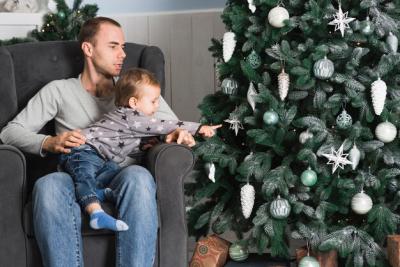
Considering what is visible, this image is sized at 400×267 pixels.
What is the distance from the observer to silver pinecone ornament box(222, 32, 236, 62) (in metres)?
2.83

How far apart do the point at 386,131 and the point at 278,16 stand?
59 centimetres

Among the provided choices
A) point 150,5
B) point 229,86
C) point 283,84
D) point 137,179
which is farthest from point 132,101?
point 150,5

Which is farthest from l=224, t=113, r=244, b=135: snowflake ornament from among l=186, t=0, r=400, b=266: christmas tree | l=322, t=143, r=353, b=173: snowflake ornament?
l=322, t=143, r=353, b=173: snowflake ornament

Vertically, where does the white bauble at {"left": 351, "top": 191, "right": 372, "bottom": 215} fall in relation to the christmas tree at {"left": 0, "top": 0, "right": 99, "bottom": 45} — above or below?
below

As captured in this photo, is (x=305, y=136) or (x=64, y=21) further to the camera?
(x=64, y=21)

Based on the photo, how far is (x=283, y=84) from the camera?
2715mm

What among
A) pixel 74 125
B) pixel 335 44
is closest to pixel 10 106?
pixel 74 125

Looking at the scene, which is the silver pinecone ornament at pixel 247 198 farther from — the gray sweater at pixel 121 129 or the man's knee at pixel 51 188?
the man's knee at pixel 51 188

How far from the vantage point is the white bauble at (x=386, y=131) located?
105 inches

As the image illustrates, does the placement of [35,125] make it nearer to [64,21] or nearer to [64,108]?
[64,108]

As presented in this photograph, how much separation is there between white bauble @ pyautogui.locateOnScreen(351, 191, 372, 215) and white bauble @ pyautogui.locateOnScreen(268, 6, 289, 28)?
2.32 ft

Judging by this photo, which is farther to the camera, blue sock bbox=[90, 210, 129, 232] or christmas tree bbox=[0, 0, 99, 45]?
christmas tree bbox=[0, 0, 99, 45]

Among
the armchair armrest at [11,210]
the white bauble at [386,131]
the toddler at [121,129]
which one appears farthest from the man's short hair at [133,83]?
the white bauble at [386,131]

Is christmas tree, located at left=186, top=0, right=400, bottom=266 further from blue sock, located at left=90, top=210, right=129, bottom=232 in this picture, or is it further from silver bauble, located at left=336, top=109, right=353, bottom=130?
blue sock, located at left=90, top=210, right=129, bottom=232
